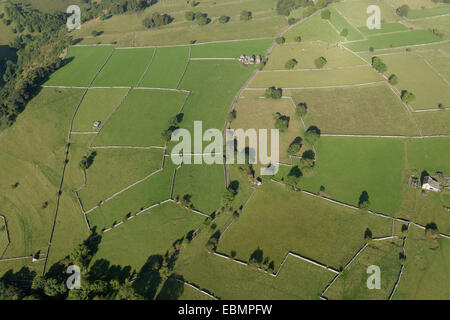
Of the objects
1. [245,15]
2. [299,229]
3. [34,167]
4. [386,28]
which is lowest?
[299,229]

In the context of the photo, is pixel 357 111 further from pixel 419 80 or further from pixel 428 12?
pixel 428 12

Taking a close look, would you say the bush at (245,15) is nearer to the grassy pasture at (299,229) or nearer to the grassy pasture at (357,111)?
the grassy pasture at (357,111)

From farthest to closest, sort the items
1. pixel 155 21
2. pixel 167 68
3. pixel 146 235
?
pixel 155 21
pixel 167 68
pixel 146 235

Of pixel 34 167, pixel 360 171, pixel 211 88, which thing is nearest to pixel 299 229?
pixel 360 171

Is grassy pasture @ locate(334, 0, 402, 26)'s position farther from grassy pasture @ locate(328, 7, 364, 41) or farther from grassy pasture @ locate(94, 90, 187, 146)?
grassy pasture @ locate(94, 90, 187, 146)

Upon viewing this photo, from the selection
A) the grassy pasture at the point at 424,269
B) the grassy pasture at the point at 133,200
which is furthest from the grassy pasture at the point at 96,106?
the grassy pasture at the point at 424,269

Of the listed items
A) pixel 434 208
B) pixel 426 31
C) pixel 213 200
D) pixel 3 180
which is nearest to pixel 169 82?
pixel 213 200

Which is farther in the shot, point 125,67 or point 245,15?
point 245,15

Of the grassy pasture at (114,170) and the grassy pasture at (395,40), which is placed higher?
the grassy pasture at (395,40)
